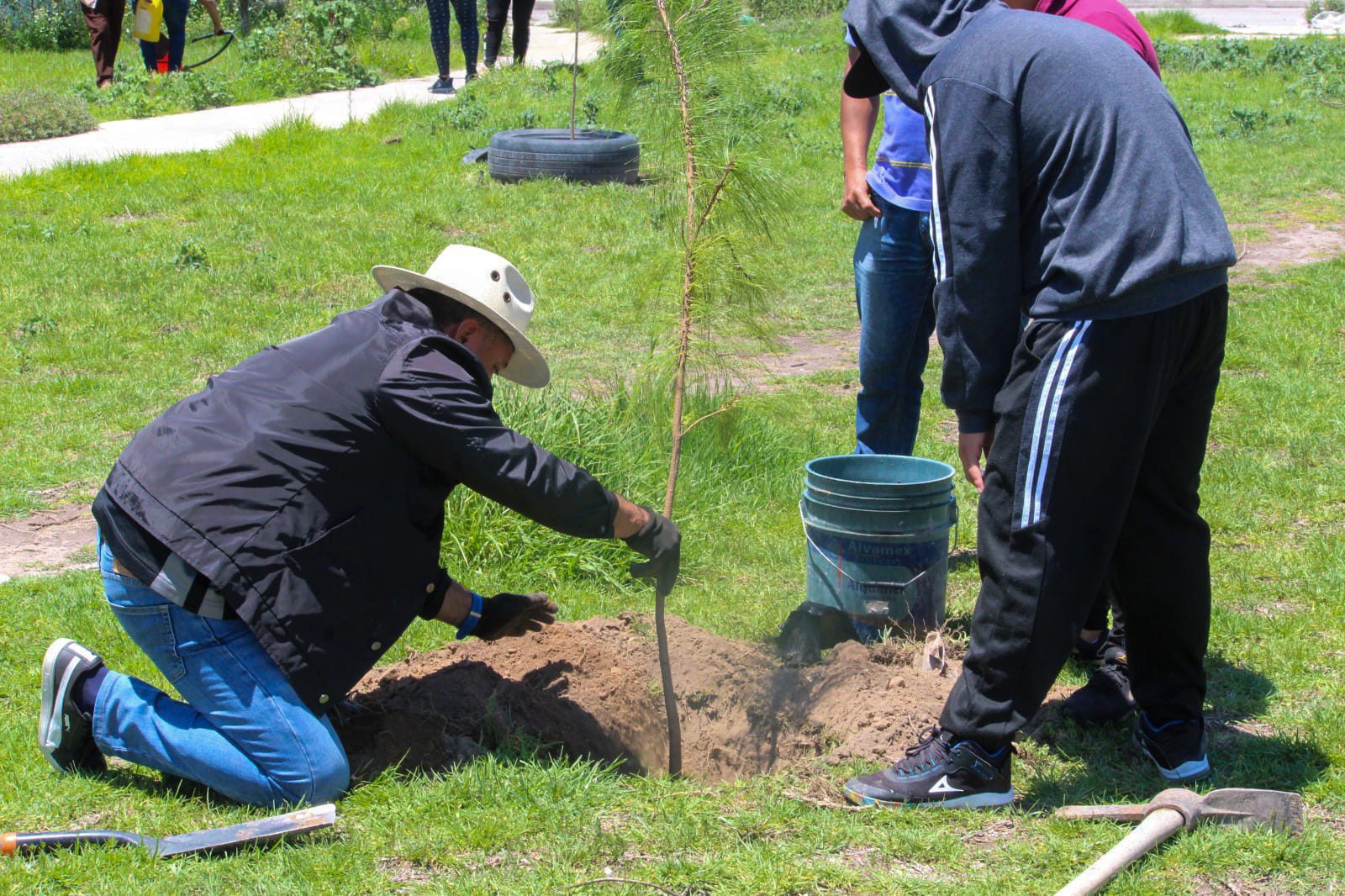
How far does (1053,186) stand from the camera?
273 centimetres

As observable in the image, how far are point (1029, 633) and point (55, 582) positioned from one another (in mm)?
3327

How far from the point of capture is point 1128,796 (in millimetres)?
3129

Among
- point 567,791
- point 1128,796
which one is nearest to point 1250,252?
point 1128,796

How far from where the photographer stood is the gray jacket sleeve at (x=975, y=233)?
2715 mm

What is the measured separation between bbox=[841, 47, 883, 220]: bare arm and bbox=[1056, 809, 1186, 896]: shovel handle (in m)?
2.10

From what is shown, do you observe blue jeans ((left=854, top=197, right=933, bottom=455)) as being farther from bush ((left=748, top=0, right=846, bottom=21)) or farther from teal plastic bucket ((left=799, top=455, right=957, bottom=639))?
bush ((left=748, top=0, right=846, bottom=21))

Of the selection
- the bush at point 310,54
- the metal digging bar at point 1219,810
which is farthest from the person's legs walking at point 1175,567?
the bush at point 310,54

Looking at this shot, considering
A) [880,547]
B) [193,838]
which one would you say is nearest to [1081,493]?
[880,547]

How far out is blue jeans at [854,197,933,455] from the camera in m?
4.14

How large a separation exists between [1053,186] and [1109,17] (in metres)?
0.87

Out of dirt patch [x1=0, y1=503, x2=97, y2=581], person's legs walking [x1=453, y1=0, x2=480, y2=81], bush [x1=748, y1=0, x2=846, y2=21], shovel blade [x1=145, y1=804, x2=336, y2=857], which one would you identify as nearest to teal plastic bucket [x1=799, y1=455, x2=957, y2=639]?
shovel blade [x1=145, y1=804, x2=336, y2=857]

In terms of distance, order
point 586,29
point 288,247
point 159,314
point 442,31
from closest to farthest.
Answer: point 586,29
point 159,314
point 288,247
point 442,31

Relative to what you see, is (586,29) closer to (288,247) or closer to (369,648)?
(369,648)

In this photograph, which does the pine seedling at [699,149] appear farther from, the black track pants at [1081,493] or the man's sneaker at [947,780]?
the black track pants at [1081,493]
